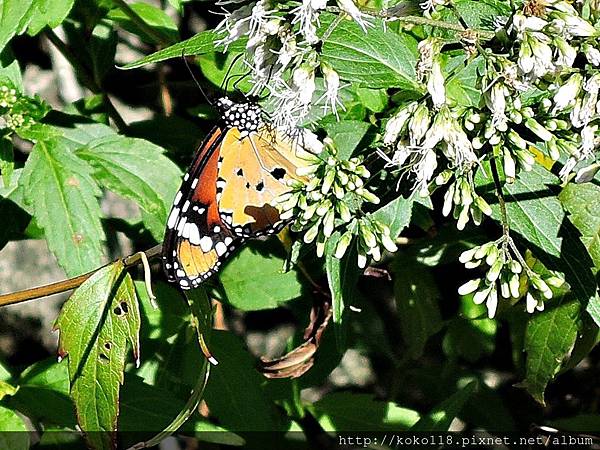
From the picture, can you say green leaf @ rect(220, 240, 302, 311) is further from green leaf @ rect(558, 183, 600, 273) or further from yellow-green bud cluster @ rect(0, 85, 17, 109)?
green leaf @ rect(558, 183, 600, 273)

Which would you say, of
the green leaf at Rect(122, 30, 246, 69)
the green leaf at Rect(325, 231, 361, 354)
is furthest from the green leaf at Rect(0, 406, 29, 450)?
the green leaf at Rect(122, 30, 246, 69)

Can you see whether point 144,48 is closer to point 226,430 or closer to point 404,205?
point 226,430

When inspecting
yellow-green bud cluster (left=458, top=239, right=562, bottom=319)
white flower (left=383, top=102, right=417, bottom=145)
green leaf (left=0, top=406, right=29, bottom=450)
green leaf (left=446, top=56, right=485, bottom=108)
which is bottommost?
green leaf (left=0, top=406, right=29, bottom=450)

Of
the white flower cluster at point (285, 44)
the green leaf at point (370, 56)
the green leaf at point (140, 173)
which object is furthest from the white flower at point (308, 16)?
the green leaf at point (140, 173)

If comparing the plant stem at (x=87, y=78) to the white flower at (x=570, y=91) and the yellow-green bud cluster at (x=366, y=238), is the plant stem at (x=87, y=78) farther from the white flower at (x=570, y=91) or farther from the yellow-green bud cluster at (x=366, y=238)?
the white flower at (x=570, y=91)

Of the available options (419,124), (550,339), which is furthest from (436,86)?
(550,339)

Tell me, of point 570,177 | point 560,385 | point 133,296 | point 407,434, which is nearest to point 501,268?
point 570,177
